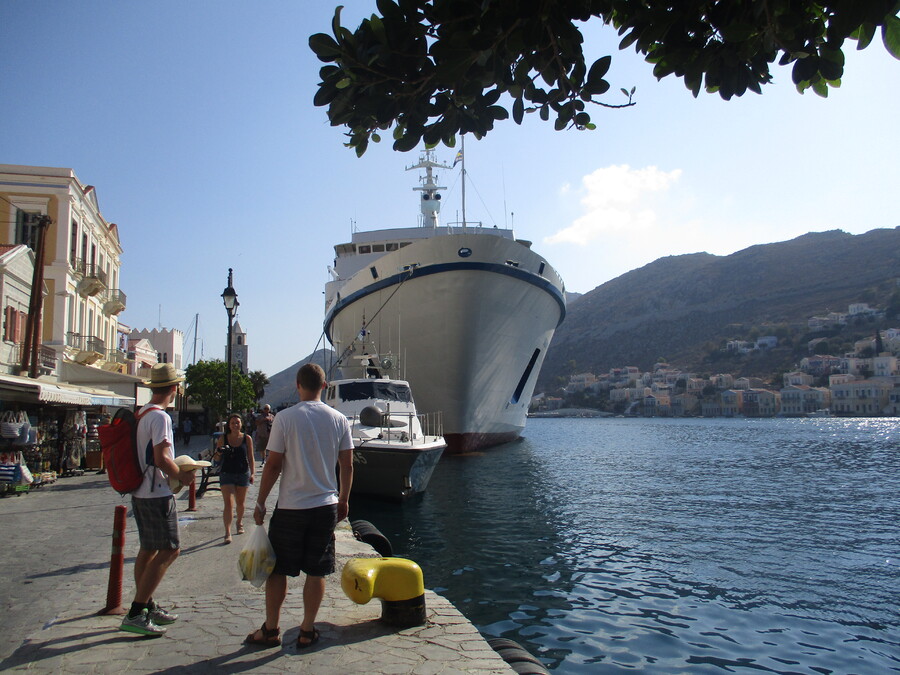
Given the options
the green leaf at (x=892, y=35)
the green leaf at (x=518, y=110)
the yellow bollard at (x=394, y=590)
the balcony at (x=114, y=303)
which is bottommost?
the yellow bollard at (x=394, y=590)

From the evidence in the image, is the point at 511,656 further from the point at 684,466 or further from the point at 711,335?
the point at 711,335

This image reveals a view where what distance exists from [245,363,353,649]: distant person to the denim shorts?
3761 mm

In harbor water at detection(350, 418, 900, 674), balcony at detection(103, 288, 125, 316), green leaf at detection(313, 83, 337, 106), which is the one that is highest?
balcony at detection(103, 288, 125, 316)

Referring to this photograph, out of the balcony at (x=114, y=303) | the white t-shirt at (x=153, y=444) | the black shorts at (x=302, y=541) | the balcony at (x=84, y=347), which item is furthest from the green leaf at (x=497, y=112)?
the balcony at (x=114, y=303)

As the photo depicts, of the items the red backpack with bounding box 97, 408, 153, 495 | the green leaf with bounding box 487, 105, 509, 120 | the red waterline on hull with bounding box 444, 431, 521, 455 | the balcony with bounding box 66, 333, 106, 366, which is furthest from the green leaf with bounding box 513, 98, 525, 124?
the balcony with bounding box 66, 333, 106, 366

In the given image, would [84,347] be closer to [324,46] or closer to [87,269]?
[87,269]

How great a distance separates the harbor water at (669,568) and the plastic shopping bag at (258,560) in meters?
2.78

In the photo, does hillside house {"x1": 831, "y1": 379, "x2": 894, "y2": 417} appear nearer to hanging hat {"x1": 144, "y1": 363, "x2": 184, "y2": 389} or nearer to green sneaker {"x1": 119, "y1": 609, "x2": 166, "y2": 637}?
hanging hat {"x1": 144, "y1": 363, "x2": 184, "y2": 389}

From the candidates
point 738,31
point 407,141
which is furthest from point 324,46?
point 738,31

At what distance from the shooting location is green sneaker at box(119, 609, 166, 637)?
384cm

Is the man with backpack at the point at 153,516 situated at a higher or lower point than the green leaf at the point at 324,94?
lower

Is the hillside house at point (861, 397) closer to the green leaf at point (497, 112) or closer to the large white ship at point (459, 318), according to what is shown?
the large white ship at point (459, 318)

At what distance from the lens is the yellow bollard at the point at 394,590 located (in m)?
4.05

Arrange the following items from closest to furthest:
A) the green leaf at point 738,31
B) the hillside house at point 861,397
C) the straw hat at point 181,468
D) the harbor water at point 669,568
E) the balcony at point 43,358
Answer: the green leaf at point 738,31
the straw hat at point 181,468
the harbor water at point 669,568
the balcony at point 43,358
the hillside house at point 861,397
